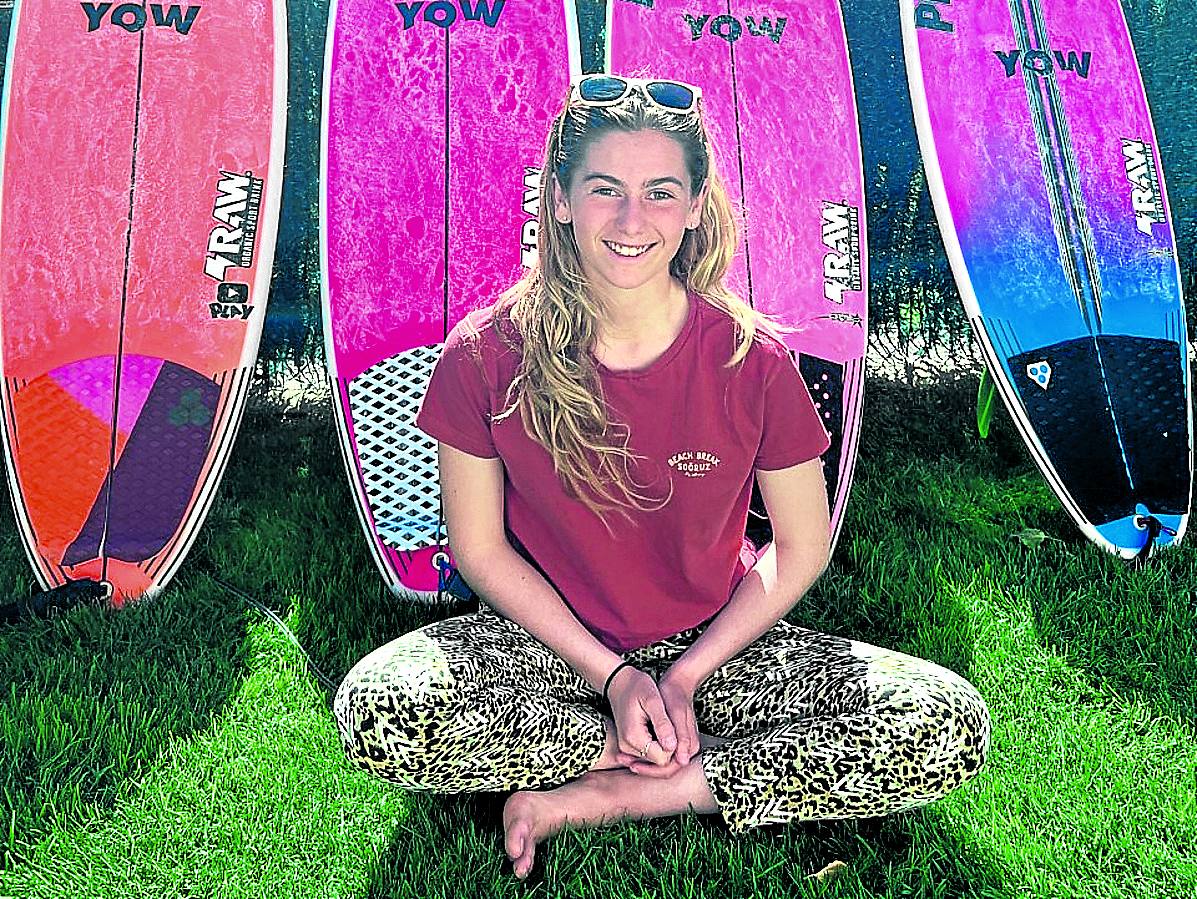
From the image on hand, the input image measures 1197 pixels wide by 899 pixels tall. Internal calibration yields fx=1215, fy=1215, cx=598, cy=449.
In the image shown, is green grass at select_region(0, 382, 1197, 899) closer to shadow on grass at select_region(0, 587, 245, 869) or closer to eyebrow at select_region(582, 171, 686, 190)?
shadow on grass at select_region(0, 587, 245, 869)

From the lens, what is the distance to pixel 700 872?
1.67 meters

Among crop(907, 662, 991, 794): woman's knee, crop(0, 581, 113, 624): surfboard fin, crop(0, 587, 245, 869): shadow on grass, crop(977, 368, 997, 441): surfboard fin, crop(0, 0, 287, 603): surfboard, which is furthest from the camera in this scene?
crop(977, 368, 997, 441): surfboard fin

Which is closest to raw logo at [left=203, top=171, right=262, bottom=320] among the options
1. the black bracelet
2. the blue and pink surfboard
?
the blue and pink surfboard

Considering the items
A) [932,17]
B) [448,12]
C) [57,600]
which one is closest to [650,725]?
[57,600]

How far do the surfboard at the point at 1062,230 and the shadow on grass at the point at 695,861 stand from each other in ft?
4.48

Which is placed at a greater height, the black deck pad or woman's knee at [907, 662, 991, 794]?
the black deck pad

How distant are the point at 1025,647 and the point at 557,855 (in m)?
1.10

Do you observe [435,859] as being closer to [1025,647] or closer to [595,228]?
[595,228]

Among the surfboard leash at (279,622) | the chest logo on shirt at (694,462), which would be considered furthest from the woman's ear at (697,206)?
the surfboard leash at (279,622)

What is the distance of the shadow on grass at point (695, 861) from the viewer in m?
1.64

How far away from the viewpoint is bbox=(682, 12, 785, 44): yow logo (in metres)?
3.00

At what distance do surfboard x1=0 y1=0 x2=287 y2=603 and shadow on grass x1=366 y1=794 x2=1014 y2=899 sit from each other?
132 cm

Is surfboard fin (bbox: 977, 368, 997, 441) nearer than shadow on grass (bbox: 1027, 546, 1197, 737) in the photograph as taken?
No

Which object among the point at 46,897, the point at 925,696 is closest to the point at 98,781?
the point at 46,897
